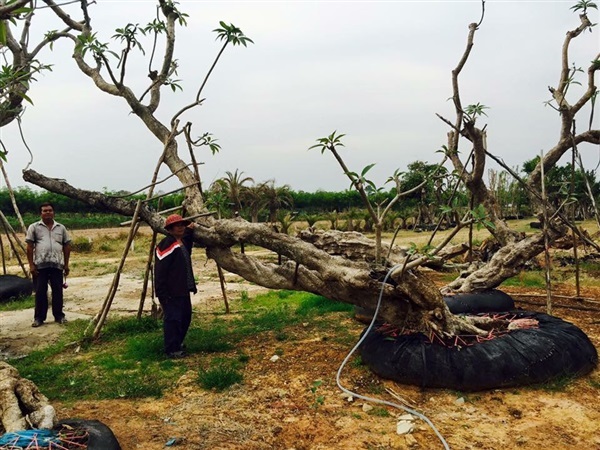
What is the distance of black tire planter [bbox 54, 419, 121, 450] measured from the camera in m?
2.76

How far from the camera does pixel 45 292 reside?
6410mm

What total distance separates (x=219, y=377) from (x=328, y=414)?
1.10 m

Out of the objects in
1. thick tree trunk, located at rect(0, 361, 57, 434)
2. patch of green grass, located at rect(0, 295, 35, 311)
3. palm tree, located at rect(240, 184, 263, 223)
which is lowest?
patch of green grass, located at rect(0, 295, 35, 311)

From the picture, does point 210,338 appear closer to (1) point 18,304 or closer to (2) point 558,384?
(2) point 558,384

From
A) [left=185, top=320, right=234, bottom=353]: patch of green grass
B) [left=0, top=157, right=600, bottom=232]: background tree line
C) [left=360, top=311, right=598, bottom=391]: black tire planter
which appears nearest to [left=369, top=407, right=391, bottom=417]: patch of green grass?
[left=360, top=311, right=598, bottom=391]: black tire planter

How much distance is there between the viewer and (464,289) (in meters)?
6.16

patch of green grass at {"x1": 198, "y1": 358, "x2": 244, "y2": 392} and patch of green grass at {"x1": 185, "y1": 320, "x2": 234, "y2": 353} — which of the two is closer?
patch of green grass at {"x1": 198, "y1": 358, "x2": 244, "y2": 392}

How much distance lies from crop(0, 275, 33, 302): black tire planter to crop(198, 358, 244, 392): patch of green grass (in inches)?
217

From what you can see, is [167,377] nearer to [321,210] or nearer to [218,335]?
[218,335]

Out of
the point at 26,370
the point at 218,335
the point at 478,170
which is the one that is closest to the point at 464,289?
the point at 478,170

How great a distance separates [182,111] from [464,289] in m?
4.21

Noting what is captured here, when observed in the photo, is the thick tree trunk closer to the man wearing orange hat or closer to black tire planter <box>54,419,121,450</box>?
black tire planter <box>54,419,121,450</box>

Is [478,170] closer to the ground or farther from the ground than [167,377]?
farther from the ground

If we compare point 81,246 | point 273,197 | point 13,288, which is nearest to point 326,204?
point 273,197
